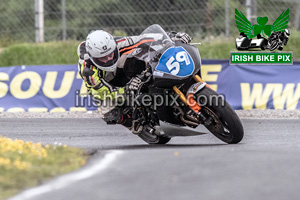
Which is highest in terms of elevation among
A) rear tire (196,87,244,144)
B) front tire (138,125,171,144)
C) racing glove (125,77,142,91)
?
racing glove (125,77,142,91)

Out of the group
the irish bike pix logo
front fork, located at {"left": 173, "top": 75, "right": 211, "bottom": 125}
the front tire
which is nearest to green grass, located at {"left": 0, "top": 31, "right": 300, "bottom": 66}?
the irish bike pix logo

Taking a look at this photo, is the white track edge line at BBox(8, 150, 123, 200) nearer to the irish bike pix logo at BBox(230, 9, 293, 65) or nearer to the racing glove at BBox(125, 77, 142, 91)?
the racing glove at BBox(125, 77, 142, 91)

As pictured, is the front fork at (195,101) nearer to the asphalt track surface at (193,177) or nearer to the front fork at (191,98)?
the front fork at (191,98)

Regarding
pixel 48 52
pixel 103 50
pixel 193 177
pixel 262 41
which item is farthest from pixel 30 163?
pixel 48 52

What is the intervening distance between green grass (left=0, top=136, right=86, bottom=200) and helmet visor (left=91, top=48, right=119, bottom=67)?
1336mm

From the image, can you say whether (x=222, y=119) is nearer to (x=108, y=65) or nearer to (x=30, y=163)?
(x=108, y=65)

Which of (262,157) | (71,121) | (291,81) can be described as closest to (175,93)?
(262,157)

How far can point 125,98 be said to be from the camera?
8141mm

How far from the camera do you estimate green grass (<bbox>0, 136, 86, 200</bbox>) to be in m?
4.99

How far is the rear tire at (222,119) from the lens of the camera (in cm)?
747

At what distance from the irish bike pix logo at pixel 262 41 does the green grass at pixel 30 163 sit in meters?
7.96

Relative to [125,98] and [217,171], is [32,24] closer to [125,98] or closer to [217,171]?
[125,98]

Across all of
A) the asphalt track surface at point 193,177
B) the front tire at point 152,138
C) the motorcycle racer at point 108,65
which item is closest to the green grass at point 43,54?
the front tire at point 152,138

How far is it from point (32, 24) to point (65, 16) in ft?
3.79
